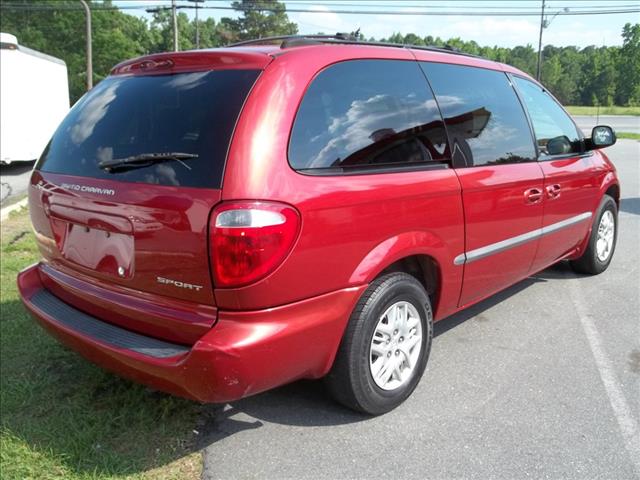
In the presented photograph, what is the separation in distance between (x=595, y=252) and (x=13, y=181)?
12.3 m

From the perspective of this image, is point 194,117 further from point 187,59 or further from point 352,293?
point 352,293

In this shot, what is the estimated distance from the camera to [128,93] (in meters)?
2.88

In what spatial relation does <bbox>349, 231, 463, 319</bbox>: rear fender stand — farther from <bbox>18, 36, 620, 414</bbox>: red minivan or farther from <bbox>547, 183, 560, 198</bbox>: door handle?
<bbox>547, 183, 560, 198</bbox>: door handle

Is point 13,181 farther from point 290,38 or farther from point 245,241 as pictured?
point 245,241

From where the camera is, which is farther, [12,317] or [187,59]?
[12,317]

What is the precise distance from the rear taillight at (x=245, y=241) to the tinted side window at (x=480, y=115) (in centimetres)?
140

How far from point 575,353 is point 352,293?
1.93 metres

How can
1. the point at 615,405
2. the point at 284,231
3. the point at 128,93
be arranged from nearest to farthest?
the point at 284,231, the point at 128,93, the point at 615,405

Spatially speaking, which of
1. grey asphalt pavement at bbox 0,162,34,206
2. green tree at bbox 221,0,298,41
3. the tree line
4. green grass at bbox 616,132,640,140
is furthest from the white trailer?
green tree at bbox 221,0,298,41

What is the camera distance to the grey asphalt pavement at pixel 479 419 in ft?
8.64

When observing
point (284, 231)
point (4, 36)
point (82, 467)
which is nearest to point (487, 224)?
point (284, 231)

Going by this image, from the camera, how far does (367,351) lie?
285cm

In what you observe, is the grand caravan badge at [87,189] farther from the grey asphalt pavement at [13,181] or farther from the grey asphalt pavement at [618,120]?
the grey asphalt pavement at [13,181]

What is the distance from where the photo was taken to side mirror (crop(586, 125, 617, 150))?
484 centimetres
